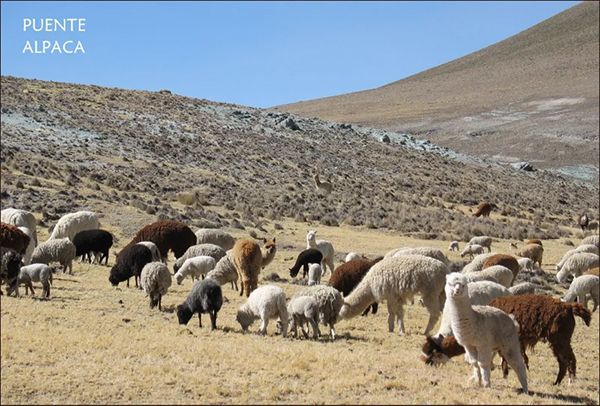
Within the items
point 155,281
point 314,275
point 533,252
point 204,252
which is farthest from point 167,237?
point 533,252

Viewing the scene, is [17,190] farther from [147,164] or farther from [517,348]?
[517,348]

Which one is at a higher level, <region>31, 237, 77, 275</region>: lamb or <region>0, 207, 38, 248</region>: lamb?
<region>0, 207, 38, 248</region>: lamb

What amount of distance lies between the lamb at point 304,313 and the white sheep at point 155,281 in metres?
2.86

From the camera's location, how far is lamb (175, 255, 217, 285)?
1883 cm

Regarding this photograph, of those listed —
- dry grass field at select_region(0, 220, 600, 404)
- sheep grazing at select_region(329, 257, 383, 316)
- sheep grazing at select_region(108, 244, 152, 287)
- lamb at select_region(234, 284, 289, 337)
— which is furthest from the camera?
sheep grazing at select_region(108, 244, 152, 287)

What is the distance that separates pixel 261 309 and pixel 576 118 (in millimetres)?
104907

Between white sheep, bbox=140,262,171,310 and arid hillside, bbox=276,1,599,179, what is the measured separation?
7418 cm

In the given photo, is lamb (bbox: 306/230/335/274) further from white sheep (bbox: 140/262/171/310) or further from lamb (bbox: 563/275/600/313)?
white sheep (bbox: 140/262/171/310)

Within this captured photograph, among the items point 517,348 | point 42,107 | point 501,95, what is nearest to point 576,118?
point 501,95

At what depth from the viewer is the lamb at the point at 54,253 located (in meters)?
19.3

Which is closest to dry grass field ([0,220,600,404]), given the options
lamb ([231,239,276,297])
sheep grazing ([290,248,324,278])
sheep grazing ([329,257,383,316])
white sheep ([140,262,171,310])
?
white sheep ([140,262,171,310])

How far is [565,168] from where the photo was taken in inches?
3381

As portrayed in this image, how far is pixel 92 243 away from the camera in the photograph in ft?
70.3

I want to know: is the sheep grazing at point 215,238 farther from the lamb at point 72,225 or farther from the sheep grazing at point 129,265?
the sheep grazing at point 129,265
